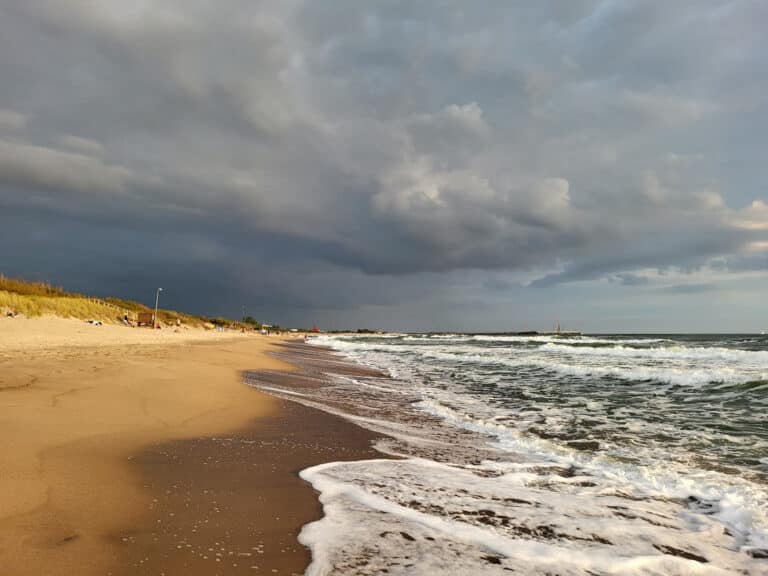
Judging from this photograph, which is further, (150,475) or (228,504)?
(150,475)

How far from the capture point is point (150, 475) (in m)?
3.80

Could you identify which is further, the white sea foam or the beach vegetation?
the beach vegetation

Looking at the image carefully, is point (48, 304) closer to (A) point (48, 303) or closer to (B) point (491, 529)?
(A) point (48, 303)

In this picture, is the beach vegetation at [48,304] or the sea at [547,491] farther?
the beach vegetation at [48,304]

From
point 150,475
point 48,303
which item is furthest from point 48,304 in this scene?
point 150,475

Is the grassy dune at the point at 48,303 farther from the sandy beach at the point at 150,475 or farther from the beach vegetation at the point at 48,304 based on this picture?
the sandy beach at the point at 150,475

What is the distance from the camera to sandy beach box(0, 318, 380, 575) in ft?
8.21

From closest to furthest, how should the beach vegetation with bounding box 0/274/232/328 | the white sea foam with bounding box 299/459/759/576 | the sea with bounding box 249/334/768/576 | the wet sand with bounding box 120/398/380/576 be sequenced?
the wet sand with bounding box 120/398/380/576 → the white sea foam with bounding box 299/459/759/576 → the sea with bounding box 249/334/768/576 → the beach vegetation with bounding box 0/274/232/328

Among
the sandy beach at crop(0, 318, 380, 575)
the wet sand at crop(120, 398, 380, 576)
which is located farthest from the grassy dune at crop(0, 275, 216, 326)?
the wet sand at crop(120, 398, 380, 576)

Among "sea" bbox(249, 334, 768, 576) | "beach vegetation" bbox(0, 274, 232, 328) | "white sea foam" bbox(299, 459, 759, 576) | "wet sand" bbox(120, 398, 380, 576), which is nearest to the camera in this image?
"wet sand" bbox(120, 398, 380, 576)

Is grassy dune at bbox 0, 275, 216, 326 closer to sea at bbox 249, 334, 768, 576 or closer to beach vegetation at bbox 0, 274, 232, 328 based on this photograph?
beach vegetation at bbox 0, 274, 232, 328

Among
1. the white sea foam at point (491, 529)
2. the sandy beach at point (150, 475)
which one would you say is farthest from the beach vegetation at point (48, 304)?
the white sea foam at point (491, 529)

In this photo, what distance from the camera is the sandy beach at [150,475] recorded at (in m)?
2.50

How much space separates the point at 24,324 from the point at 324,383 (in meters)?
16.1
